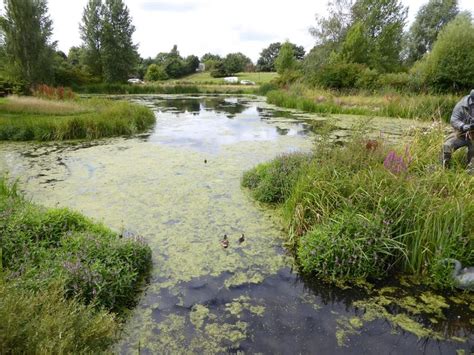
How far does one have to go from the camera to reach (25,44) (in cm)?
2284

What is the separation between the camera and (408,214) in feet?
11.2

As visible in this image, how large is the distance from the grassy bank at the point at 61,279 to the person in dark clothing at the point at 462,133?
4.59 metres

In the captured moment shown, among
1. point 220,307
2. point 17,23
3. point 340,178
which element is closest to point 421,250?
point 340,178

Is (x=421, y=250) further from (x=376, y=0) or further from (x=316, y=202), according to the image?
(x=376, y=0)

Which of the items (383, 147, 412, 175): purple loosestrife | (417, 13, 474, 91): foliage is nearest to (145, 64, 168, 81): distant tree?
(417, 13, 474, 91): foliage

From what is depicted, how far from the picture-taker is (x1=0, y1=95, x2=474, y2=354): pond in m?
2.43

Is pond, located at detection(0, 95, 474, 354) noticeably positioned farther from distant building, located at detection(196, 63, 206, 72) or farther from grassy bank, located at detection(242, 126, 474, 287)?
distant building, located at detection(196, 63, 206, 72)

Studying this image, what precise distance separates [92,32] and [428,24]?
36.9 meters

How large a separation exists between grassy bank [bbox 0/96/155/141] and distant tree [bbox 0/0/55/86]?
545 inches

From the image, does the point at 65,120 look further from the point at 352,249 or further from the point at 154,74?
the point at 154,74

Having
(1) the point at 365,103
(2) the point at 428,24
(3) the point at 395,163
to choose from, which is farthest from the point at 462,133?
(2) the point at 428,24

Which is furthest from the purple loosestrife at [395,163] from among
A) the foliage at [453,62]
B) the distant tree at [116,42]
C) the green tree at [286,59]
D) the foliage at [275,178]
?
the distant tree at [116,42]

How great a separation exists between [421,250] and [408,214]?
1.29 ft

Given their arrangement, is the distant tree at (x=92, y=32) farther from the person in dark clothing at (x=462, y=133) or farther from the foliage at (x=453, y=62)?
the person in dark clothing at (x=462, y=133)
